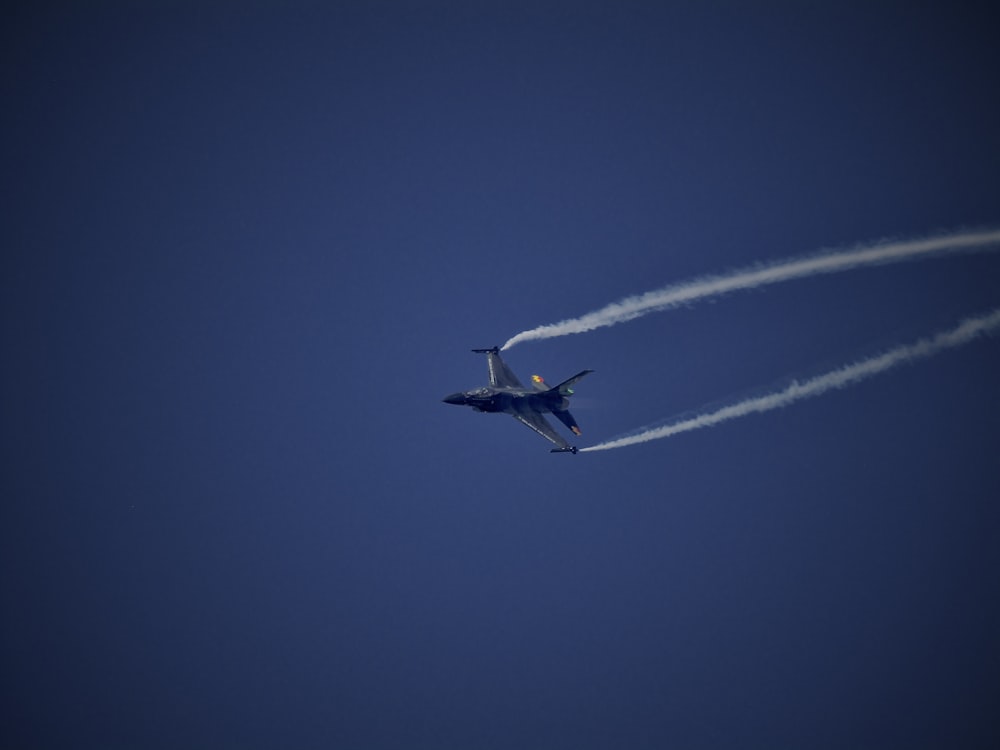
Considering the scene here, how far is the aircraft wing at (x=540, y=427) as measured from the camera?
57000 millimetres

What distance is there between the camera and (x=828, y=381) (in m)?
52.8

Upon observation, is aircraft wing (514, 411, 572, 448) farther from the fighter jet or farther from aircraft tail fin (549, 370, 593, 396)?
aircraft tail fin (549, 370, 593, 396)

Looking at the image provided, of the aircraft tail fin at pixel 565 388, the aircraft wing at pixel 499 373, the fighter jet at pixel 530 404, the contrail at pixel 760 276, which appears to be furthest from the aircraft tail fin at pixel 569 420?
the contrail at pixel 760 276

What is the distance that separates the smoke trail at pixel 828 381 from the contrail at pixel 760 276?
621 cm

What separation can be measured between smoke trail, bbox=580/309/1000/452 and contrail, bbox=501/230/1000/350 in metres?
6.21

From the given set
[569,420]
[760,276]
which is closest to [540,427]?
[569,420]

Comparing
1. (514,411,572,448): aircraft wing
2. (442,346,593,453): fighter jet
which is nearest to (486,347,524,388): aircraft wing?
(442,346,593,453): fighter jet

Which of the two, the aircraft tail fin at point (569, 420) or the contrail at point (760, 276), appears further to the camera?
the aircraft tail fin at point (569, 420)

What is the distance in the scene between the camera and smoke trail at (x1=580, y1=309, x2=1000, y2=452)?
50250 mm

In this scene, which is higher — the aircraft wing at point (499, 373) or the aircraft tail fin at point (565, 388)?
the aircraft wing at point (499, 373)

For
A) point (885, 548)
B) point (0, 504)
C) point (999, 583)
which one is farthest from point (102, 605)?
point (999, 583)

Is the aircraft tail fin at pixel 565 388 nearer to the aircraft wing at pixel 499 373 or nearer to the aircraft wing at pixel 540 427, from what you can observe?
the aircraft wing at pixel 540 427

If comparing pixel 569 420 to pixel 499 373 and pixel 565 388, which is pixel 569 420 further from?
pixel 499 373

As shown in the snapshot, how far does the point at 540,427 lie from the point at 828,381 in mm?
23750
